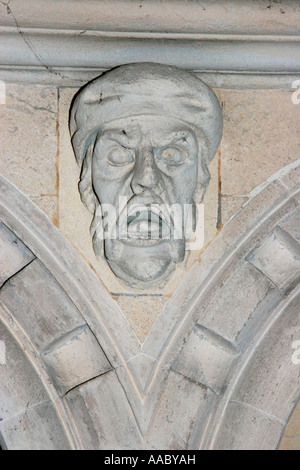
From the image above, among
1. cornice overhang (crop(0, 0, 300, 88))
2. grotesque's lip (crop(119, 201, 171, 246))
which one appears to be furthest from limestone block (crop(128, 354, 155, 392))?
cornice overhang (crop(0, 0, 300, 88))

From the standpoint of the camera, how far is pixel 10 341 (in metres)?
2.19

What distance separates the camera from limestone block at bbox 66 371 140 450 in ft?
7.04

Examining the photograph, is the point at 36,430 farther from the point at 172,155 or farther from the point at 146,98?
the point at 146,98

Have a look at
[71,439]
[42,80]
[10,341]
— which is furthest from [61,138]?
[71,439]

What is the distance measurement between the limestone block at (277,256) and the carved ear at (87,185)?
A: 42cm

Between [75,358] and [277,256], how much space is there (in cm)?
57

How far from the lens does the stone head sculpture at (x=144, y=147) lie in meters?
2.07

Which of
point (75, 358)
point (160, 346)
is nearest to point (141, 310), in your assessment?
point (160, 346)

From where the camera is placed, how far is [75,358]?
2148mm

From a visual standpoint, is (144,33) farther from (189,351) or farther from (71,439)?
(71,439)

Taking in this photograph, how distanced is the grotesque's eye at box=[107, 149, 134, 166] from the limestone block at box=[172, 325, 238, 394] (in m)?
0.46

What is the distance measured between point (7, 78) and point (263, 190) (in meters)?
0.71

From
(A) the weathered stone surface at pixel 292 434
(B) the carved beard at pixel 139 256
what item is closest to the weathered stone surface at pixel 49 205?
(B) the carved beard at pixel 139 256

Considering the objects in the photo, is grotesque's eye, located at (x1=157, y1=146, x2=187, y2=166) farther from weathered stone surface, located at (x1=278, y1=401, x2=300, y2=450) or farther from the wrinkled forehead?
weathered stone surface, located at (x1=278, y1=401, x2=300, y2=450)
